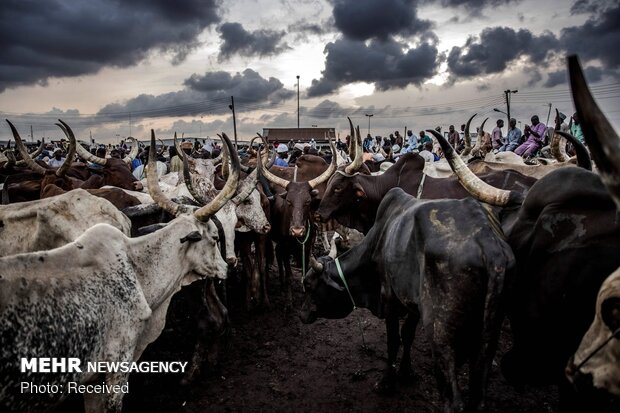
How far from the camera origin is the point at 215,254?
12.6 ft

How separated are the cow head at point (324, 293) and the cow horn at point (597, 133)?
328 centimetres

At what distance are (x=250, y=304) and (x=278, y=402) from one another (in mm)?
2251

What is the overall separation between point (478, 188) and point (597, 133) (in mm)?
2226

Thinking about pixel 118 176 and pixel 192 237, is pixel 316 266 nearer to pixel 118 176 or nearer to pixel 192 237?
pixel 192 237

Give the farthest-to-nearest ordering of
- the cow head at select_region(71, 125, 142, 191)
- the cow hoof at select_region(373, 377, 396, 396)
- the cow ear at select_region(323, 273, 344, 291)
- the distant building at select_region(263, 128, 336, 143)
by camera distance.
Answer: the distant building at select_region(263, 128, 336, 143) < the cow head at select_region(71, 125, 142, 191) < the cow ear at select_region(323, 273, 344, 291) < the cow hoof at select_region(373, 377, 396, 396)

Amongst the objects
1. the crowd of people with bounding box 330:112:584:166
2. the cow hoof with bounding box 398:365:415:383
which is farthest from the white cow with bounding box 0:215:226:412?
the crowd of people with bounding box 330:112:584:166

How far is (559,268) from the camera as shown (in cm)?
248

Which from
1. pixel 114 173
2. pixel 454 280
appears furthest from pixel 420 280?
pixel 114 173

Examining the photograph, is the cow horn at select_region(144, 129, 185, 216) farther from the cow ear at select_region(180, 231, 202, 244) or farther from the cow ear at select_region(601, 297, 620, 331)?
the cow ear at select_region(601, 297, 620, 331)

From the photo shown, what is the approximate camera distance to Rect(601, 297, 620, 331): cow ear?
1.75 meters

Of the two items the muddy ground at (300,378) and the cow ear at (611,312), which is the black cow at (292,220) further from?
the cow ear at (611,312)

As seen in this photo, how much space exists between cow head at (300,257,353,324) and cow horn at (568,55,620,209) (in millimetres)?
3276

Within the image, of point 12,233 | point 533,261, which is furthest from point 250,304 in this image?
point 533,261

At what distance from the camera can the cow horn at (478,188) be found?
11.0 ft
